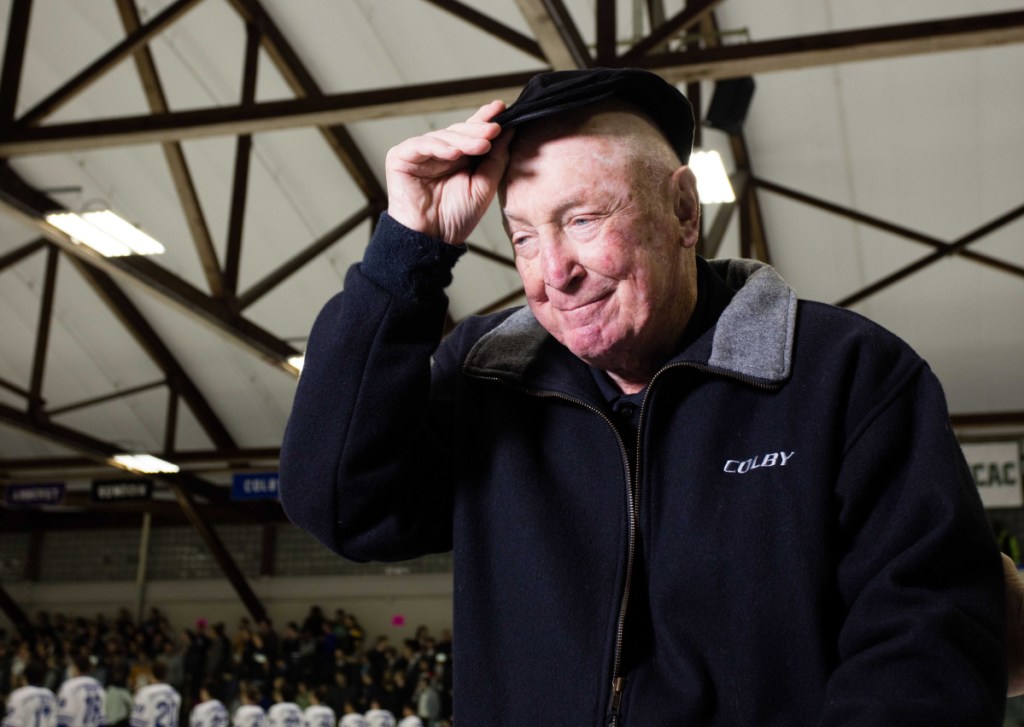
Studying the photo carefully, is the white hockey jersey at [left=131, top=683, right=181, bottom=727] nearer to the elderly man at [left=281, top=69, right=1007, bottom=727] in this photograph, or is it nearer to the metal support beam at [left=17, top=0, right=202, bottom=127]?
the metal support beam at [left=17, top=0, right=202, bottom=127]

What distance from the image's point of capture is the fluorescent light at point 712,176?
5898 millimetres

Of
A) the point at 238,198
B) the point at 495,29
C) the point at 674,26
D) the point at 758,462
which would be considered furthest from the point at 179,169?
the point at 758,462

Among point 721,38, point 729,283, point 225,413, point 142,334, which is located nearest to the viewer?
point 729,283

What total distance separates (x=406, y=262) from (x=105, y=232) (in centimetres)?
608

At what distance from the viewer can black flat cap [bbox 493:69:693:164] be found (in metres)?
1.28

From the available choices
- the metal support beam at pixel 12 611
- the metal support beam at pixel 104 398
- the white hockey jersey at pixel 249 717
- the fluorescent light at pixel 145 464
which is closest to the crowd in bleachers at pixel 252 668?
the white hockey jersey at pixel 249 717

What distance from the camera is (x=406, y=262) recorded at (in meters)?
1.29

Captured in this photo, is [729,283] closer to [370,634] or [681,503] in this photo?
→ [681,503]

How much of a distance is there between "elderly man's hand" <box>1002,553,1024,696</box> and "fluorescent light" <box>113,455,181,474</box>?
13.7 m

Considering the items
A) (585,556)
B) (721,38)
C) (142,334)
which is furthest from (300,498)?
(142,334)

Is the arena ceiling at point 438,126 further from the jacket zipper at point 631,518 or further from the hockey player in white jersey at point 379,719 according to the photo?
the hockey player in white jersey at point 379,719

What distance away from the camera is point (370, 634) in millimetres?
17406

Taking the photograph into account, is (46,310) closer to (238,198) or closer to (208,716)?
(238,198)

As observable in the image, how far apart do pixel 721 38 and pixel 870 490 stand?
22.7 feet
